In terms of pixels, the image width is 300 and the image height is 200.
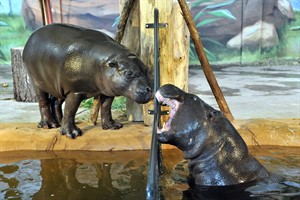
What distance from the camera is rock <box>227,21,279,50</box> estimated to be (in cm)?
1263

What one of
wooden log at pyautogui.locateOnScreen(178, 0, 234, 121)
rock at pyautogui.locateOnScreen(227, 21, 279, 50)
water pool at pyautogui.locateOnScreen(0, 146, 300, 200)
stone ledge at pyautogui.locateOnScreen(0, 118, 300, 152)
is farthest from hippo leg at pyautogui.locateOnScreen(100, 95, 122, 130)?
rock at pyautogui.locateOnScreen(227, 21, 279, 50)

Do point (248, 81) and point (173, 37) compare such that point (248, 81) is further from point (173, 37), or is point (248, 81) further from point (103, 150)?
point (103, 150)

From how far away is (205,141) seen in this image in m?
2.98

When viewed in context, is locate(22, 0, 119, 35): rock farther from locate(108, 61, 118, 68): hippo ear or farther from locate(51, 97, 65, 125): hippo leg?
locate(108, 61, 118, 68): hippo ear

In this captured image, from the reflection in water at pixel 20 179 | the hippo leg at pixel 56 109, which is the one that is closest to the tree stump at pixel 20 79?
the hippo leg at pixel 56 109

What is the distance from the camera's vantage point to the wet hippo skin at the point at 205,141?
2.95 metres

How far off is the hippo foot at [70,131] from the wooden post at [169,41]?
0.84m

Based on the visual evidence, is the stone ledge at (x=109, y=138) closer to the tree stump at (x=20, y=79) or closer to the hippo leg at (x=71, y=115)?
the hippo leg at (x=71, y=115)

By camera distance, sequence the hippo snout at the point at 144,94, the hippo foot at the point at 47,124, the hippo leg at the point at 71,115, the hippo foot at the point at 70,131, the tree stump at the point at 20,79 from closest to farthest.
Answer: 1. the hippo snout at the point at 144,94
2. the hippo leg at the point at 71,115
3. the hippo foot at the point at 70,131
4. the hippo foot at the point at 47,124
5. the tree stump at the point at 20,79

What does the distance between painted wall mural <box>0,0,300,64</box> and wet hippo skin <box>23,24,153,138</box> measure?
8.43 metres

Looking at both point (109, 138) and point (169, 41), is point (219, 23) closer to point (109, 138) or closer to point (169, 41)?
point (169, 41)

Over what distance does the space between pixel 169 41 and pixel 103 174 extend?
1699 millimetres

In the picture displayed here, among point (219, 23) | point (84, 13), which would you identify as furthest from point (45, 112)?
point (219, 23)

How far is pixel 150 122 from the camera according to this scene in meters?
4.80
